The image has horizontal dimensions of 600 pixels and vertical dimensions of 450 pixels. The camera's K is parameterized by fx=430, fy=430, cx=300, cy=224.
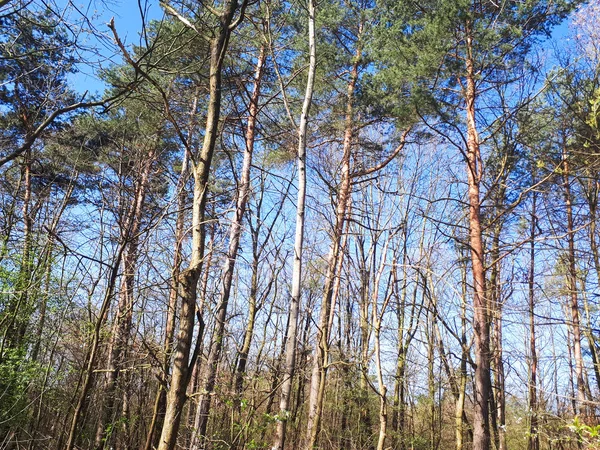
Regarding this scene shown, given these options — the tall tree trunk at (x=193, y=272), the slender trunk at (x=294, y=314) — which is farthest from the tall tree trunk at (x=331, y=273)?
the tall tree trunk at (x=193, y=272)

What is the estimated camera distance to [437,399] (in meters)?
13.0

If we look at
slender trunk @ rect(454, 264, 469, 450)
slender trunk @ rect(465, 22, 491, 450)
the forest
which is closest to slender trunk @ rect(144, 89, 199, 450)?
the forest

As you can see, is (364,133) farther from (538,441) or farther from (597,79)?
(538,441)

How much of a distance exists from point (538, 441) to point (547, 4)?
40.2 feet

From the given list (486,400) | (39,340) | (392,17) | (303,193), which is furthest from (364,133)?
(39,340)

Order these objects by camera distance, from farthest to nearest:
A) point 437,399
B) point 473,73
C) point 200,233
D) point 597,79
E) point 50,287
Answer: point 437,399
point 473,73
point 50,287
point 597,79
point 200,233

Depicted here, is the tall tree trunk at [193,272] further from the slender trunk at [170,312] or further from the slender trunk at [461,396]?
the slender trunk at [461,396]

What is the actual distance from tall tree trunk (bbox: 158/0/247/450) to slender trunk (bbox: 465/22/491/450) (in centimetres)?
512

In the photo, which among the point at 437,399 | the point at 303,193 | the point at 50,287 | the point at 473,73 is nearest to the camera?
the point at 303,193

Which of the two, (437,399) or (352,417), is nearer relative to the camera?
(352,417)

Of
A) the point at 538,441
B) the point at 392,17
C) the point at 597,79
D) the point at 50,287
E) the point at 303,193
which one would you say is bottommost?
the point at 538,441

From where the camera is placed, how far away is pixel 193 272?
7.54 feet

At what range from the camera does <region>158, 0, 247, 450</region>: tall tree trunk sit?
2.17 meters

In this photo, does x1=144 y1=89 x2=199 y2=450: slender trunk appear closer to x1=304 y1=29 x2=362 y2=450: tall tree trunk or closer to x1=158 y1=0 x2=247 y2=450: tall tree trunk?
x1=158 y1=0 x2=247 y2=450: tall tree trunk
